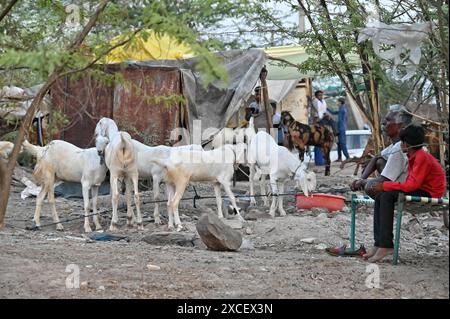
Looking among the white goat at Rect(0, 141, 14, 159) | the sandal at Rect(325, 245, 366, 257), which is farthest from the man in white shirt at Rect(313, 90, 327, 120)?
the sandal at Rect(325, 245, 366, 257)

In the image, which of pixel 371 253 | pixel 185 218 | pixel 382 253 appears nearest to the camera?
pixel 382 253

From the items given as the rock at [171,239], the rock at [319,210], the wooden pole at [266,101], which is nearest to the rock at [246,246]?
the rock at [171,239]

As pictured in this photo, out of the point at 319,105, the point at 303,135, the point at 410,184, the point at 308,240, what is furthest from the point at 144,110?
the point at 410,184

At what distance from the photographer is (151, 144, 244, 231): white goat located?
44.2 ft

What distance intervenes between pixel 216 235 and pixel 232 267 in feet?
4.64

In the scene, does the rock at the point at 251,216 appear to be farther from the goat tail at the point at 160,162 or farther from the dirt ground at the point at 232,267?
the goat tail at the point at 160,162

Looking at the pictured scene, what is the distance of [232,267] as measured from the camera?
862 cm

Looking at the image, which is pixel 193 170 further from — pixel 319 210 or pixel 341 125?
pixel 341 125

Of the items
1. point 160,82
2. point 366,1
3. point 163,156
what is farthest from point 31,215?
point 366,1

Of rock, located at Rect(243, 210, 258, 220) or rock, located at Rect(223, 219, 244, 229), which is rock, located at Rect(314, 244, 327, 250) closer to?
rock, located at Rect(223, 219, 244, 229)

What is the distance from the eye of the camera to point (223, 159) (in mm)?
14266

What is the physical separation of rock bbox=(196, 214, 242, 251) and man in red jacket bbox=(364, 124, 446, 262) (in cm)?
178
